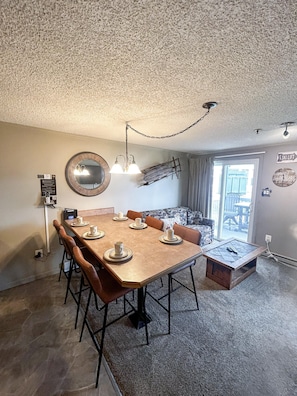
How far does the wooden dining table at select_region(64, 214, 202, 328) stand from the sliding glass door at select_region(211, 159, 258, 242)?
2.75 m

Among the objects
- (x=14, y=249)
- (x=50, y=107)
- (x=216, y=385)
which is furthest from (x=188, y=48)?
(x=14, y=249)

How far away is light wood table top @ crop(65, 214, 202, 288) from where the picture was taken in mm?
Answer: 1273

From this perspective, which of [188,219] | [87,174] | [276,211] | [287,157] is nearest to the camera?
[87,174]

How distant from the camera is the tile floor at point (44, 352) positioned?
130cm

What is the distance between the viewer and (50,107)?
1744 mm

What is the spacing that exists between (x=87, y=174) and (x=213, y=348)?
2843mm

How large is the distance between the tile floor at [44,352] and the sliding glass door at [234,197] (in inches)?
Result: 145

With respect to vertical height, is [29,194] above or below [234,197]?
above

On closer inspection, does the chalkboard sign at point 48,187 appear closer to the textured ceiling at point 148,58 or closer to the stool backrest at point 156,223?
the textured ceiling at point 148,58

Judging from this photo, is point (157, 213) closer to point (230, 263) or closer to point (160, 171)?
point (160, 171)

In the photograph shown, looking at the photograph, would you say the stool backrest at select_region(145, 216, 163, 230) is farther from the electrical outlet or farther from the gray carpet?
the electrical outlet

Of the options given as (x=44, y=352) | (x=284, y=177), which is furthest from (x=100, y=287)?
(x=284, y=177)

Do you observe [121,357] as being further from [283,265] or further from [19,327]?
[283,265]

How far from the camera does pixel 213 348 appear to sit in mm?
1600
